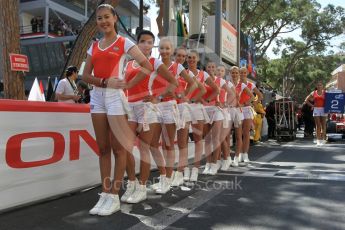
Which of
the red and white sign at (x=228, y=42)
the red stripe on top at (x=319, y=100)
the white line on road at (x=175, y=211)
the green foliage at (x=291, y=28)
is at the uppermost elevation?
the green foliage at (x=291, y=28)

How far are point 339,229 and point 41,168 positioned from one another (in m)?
3.25

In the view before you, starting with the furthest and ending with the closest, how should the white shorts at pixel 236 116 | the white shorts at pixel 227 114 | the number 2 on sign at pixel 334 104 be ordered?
1. the number 2 on sign at pixel 334 104
2. the white shorts at pixel 236 116
3. the white shorts at pixel 227 114

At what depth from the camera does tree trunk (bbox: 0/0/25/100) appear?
853 cm

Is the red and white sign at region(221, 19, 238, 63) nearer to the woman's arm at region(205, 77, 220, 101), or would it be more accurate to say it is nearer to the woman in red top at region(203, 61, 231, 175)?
the woman in red top at region(203, 61, 231, 175)

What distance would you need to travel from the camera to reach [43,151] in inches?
206

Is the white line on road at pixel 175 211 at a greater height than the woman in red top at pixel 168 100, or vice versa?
the woman in red top at pixel 168 100

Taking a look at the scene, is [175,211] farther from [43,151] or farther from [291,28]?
[291,28]

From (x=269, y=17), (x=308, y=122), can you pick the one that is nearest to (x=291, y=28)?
(x=269, y=17)

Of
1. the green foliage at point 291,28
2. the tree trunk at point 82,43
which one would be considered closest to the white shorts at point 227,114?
the tree trunk at point 82,43

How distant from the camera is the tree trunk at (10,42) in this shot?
8527 mm

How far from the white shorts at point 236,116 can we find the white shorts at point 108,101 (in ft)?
13.7

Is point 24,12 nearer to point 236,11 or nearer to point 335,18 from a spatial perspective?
point 236,11

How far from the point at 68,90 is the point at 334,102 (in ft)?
32.5

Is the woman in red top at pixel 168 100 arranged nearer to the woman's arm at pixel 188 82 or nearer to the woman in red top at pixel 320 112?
the woman's arm at pixel 188 82
